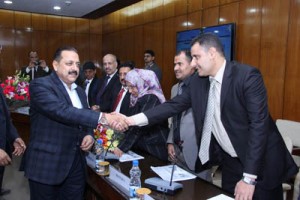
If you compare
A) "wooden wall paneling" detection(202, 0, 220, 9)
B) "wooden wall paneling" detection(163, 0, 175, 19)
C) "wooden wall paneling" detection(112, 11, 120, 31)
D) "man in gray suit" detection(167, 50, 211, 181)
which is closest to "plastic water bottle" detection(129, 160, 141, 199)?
"man in gray suit" detection(167, 50, 211, 181)

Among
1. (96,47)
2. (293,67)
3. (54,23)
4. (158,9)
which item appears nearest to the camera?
(293,67)

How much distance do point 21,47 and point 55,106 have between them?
795 centimetres

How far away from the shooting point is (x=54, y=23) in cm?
951

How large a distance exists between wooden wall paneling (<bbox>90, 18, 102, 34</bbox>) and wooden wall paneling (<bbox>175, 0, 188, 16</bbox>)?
167 inches

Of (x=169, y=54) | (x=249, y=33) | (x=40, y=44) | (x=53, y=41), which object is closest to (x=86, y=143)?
(x=249, y=33)

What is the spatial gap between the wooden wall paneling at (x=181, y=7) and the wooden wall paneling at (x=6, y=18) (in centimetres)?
510

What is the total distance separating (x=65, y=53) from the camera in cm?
204

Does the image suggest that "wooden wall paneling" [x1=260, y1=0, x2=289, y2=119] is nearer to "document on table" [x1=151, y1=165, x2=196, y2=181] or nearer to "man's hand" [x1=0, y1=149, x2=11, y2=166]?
"document on table" [x1=151, y1=165, x2=196, y2=181]

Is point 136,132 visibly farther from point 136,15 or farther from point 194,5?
point 136,15

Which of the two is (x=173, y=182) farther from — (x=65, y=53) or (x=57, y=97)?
(x=65, y=53)

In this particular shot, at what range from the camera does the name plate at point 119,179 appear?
1779mm

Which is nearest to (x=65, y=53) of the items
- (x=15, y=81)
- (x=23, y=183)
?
(x=15, y=81)

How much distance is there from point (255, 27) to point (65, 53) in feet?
11.7

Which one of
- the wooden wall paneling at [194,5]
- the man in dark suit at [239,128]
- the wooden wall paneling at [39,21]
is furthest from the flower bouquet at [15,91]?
the wooden wall paneling at [39,21]
